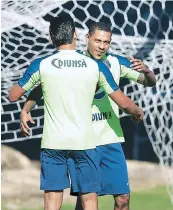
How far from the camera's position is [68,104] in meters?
4.63

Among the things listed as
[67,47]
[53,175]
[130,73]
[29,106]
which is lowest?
[53,175]

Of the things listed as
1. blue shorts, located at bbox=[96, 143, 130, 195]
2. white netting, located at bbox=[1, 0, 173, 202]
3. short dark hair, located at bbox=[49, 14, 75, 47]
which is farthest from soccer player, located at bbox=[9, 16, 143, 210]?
white netting, located at bbox=[1, 0, 173, 202]

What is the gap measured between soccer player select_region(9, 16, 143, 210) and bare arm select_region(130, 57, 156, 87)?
28 cm

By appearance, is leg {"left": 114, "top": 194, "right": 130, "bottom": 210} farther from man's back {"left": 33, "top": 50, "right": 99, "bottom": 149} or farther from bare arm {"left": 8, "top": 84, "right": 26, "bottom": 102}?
bare arm {"left": 8, "top": 84, "right": 26, "bottom": 102}

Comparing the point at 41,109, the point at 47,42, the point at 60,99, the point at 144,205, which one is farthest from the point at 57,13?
the point at 60,99

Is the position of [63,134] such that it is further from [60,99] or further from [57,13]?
[57,13]

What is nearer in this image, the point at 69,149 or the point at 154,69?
the point at 69,149

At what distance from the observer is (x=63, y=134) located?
4645 mm

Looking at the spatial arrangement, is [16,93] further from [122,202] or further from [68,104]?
[122,202]

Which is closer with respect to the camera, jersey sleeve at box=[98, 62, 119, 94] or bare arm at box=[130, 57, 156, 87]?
jersey sleeve at box=[98, 62, 119, 94]

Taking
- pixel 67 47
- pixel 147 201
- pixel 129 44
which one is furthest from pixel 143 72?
pixel 147 201

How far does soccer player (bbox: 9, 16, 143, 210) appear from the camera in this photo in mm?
4633

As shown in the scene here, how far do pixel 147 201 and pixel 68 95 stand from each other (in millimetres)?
2132

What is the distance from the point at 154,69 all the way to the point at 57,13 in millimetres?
727
